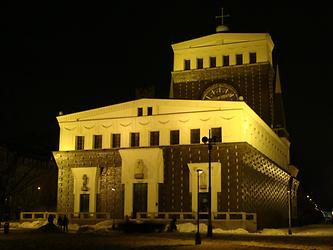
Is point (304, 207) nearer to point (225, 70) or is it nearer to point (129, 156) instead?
point (225, 70)

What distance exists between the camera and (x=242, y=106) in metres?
54.8

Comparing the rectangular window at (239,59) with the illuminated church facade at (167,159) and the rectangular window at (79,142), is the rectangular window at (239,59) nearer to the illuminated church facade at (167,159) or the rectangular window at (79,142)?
the illuminated church facade at (167,159)

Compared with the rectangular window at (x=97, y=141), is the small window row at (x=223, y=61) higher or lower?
higher

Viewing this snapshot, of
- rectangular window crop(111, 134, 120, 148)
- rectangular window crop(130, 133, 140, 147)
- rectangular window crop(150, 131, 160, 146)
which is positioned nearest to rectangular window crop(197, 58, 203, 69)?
rectangular window crop(150, 131, 160, 146)

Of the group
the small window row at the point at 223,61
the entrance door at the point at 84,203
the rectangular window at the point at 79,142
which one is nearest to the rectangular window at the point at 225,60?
the small window row at the point at 223,61

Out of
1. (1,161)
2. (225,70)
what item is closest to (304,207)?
(225,70)

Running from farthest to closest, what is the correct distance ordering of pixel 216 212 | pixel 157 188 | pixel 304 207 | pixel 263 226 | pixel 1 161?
pixel 304 207
pixel 1 161
pixel 263 226
pixel 157 188
pixel 216 212

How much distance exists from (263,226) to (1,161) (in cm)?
3373

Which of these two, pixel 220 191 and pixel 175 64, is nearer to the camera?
pixel 220 191

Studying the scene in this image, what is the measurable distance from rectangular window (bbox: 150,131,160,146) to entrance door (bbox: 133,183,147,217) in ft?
14.8

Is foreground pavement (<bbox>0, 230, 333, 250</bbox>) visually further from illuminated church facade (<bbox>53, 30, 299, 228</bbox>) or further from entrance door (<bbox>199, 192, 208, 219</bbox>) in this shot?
entrance door (<bbox>199, 192, 208, 219</bbox>)

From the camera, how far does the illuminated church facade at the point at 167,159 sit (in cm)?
5444

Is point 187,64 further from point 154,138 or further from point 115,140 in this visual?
point 115,140

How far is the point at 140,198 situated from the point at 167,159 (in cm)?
505
